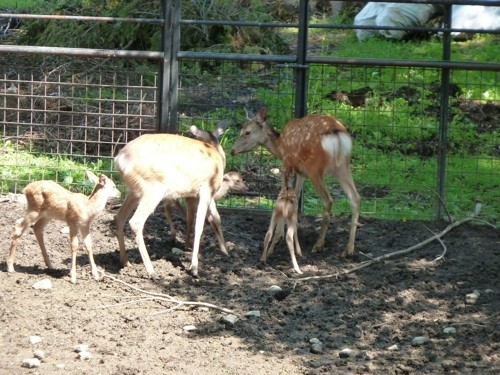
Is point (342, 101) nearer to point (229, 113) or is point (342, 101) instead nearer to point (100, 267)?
point (229, 113)

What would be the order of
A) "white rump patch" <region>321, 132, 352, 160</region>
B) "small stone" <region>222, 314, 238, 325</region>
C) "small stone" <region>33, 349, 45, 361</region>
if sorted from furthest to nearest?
1. "white rump patch" <region>321, 132, 352, 160</region>
2. "small stone" <region>222, 314, 238, 325</region>
3. "small stone" <region>33, 349, 45, 361</region>

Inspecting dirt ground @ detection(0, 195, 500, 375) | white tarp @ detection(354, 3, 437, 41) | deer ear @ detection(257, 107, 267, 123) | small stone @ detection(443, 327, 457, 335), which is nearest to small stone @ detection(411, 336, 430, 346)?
dirt ground @ detection(0, 195, 500, 375)

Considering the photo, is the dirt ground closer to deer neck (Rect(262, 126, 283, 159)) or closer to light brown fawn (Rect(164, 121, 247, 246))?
light brown fawn (Rect(164, 121, 247, 246))

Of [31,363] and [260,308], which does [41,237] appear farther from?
[31,363]

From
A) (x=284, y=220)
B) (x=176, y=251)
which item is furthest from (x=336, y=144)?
(x=176, y=251)

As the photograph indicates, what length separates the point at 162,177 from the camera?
29.0ft

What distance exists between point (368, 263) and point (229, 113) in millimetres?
3949

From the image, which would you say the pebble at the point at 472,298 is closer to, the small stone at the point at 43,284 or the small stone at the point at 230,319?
the small stone at the point at 230,319

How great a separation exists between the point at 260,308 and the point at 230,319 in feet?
1.35

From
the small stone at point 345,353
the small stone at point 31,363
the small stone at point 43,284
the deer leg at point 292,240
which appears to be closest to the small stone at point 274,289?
the deer leg at point 292,240

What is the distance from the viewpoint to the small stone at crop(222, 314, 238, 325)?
24.8 ft

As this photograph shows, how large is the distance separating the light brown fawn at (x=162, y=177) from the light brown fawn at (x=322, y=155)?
0.75 metres

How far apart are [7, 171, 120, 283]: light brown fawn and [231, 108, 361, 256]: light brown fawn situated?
1.93 meters

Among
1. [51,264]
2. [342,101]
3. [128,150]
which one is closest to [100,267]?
[51,264]
